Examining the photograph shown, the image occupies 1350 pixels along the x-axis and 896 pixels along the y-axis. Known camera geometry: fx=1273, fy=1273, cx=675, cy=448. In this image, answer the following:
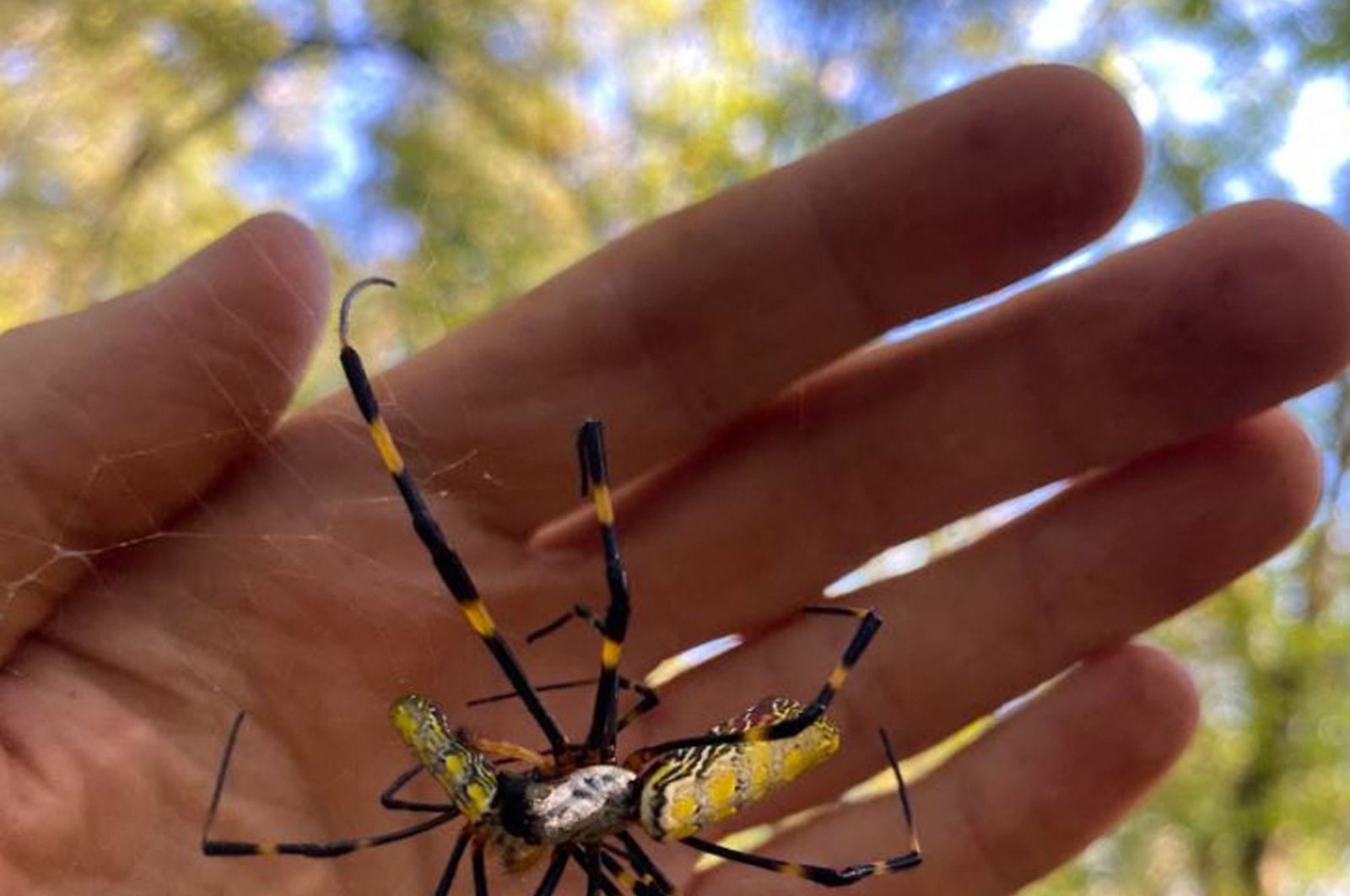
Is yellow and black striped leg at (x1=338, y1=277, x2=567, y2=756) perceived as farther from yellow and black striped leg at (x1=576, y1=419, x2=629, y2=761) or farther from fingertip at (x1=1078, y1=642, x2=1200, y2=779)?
fingertip at (x1=1078, y1=642, x2=1200, y2=779)

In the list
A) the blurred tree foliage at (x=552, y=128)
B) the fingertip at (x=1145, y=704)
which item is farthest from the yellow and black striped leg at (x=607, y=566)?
the blurred tree foliage at (x=552, y=128)

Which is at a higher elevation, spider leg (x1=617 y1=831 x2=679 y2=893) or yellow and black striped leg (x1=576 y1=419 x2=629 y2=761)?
yellow and black striped leg (x1=576 y1=419 x2=629 y2=761)

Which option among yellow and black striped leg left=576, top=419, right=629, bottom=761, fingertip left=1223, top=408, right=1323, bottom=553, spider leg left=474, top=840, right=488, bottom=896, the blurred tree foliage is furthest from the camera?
the blurred tree foliage

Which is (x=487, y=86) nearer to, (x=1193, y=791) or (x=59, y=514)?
(x=59, y=514)

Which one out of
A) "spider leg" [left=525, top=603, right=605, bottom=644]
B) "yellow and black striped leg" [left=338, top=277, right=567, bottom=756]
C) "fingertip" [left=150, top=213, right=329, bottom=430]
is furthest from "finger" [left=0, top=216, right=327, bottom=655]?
"spider leg" [left=525, top=603, right=605, bottom=644]

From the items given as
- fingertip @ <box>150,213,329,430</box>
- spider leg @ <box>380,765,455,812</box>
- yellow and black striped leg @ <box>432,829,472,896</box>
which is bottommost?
yellow and black striped leg @ <box>432,829,472,896</box>

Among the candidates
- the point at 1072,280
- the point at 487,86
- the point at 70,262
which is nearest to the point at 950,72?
the point at 487,86

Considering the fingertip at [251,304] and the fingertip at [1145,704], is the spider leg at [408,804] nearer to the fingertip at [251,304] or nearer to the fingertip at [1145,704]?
the fingertip at [251,304]

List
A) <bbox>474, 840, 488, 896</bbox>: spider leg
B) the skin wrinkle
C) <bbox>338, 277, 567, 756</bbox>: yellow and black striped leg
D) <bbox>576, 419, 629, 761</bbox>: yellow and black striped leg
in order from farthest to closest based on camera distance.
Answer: the skin wrinkle → <bbox>474, 840, 488, 896</bbox>: spider leg → <bbox>576, 419, 629, 761</bbox>: yellow and black striped leg → <bbox>338, 277, 567, 756</bbox>: yellow and black striped leg
